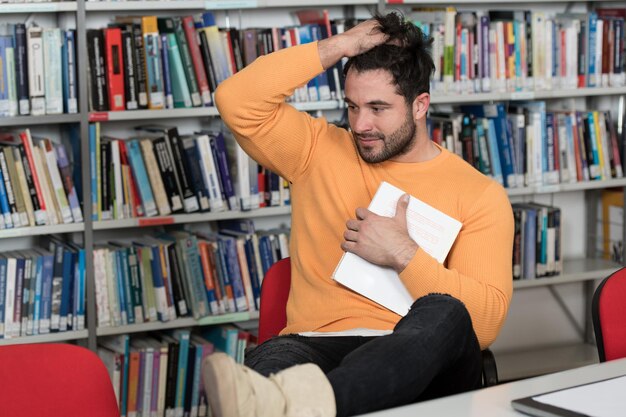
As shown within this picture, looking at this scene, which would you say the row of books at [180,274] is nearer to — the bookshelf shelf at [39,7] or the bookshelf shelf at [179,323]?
the bookshelf shelf at [179,323]

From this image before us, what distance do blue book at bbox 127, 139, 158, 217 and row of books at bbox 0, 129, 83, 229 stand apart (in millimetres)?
208

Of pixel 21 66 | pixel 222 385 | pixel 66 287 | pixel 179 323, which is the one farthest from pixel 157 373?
pixel 222 385

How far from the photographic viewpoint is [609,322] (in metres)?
2.05

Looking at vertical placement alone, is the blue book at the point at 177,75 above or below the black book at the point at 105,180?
above

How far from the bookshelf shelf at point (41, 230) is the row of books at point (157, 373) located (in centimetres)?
43

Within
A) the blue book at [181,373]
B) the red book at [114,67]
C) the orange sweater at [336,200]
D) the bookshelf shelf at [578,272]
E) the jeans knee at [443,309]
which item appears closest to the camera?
the jeans knee at [443,309]

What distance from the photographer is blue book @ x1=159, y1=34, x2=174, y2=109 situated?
3.16m

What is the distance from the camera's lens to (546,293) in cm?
427

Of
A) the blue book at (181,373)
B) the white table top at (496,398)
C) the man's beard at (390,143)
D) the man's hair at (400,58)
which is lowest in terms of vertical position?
the blue book at (181,373)

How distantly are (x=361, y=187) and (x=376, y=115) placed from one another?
7.4 inches

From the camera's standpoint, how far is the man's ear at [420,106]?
2.37 meters

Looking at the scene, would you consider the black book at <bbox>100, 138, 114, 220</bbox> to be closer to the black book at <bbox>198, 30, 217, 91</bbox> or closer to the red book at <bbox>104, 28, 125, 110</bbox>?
the red book at <bbox>104, 28, 125, 110</bbox>

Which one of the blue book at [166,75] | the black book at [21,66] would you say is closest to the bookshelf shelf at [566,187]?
the blue book at [166,75]

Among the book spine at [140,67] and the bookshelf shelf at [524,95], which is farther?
the bookshelf shelf at [524,95]
